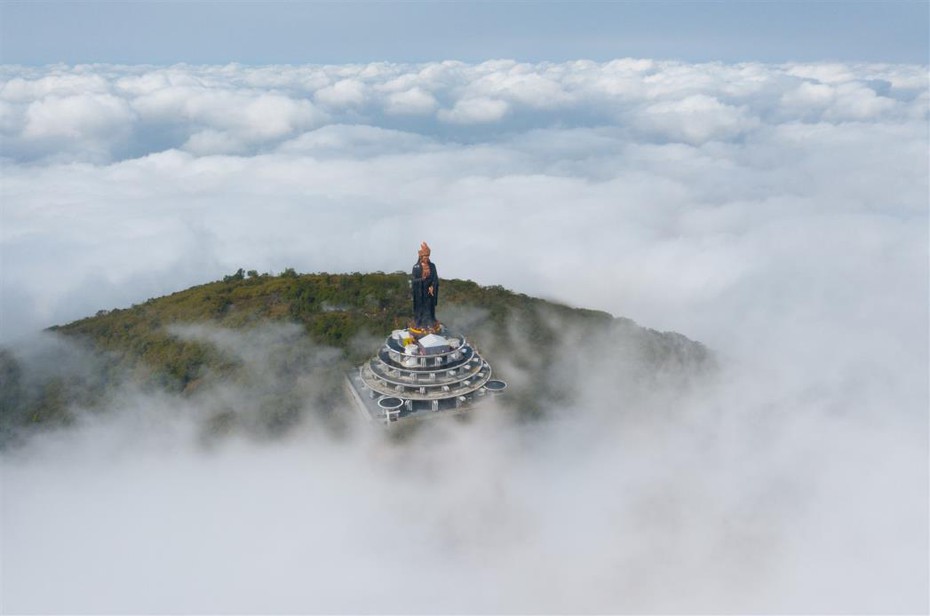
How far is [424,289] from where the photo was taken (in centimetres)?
3750

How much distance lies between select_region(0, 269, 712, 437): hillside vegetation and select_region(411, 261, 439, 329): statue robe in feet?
21.7

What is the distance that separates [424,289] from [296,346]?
40.3ft

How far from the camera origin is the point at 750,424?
41719mm

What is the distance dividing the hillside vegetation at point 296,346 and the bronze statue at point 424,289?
21.6ft

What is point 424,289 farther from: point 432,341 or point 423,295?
point 432,341

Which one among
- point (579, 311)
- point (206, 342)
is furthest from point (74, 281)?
point (579, 311)

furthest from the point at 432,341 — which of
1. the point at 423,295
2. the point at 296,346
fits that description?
the point at 296,346

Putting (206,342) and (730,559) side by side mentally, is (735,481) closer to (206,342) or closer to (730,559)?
(730,559)

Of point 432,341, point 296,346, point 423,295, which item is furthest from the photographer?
point 296,346

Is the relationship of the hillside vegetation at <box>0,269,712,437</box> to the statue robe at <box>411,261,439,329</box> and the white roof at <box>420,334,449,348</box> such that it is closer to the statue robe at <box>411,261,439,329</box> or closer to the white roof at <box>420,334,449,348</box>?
the white roof at <box>420,334,449,348</box>

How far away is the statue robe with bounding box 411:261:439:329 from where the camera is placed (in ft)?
122

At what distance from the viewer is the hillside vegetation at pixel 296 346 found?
130ft

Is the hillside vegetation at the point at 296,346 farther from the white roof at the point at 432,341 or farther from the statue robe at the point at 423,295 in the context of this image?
the statue robe at the point at 423,295

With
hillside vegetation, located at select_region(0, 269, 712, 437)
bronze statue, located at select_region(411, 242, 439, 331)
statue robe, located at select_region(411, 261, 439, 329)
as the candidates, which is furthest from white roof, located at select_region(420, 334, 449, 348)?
hillside vegetation, located at select_region(0, 269, 712, 437)
